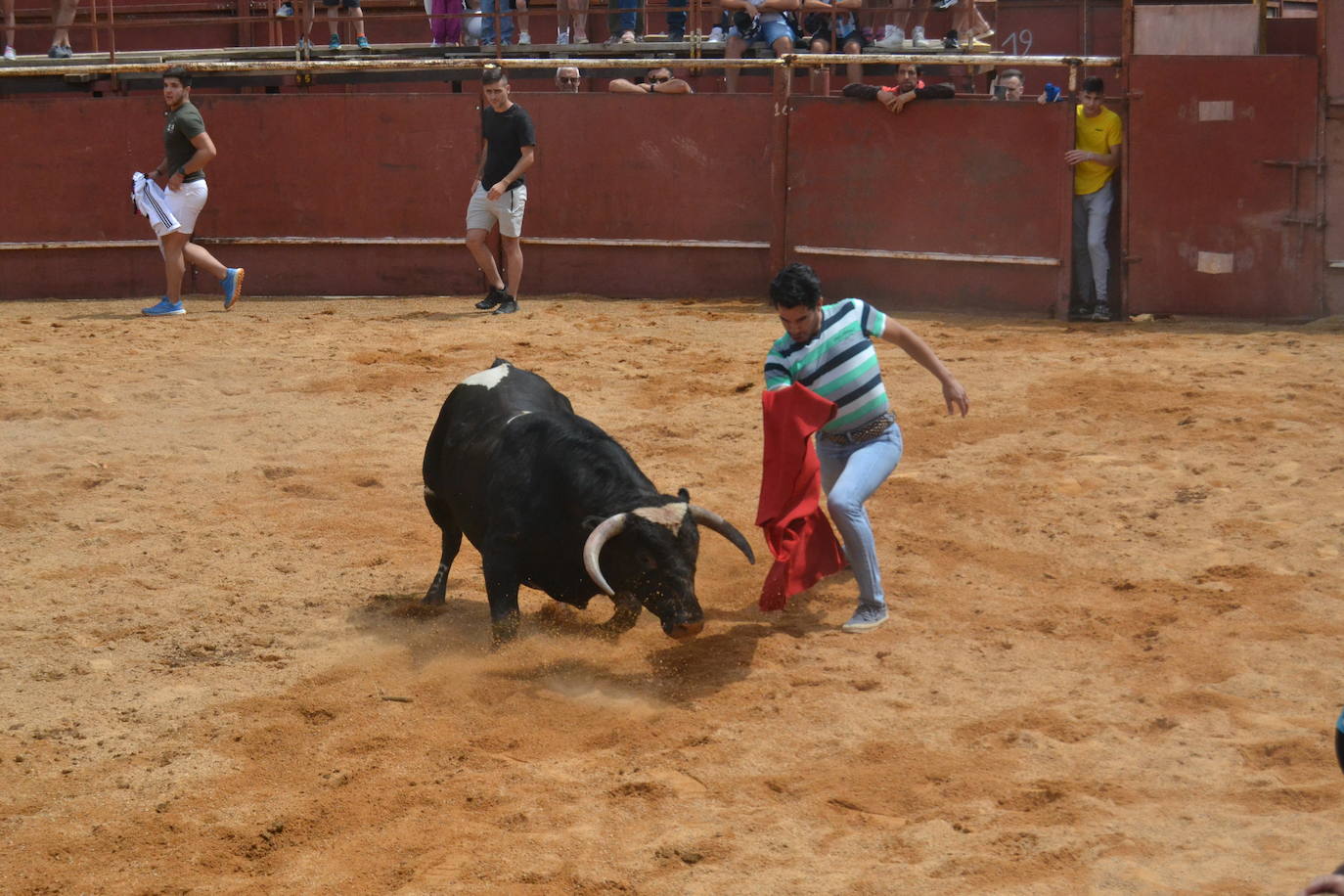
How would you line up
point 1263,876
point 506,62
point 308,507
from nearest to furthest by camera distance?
point 1263,876
point 308,507
point 506,62

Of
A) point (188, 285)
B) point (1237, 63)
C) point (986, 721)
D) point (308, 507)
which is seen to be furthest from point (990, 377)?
point (188, 285)

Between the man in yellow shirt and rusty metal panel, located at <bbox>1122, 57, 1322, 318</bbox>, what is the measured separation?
6.0 inches

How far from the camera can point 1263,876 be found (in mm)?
3865

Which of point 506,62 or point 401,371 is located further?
point 506,62

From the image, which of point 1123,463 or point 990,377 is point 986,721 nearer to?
point 1123,463

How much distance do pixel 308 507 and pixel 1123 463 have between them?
4.06 meters

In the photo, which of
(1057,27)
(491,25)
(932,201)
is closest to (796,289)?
(932,201)

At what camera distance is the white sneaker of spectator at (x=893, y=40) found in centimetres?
1468

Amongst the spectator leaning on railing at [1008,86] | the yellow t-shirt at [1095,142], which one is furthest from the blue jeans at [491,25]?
the yellow t-shirt at [1095,142]

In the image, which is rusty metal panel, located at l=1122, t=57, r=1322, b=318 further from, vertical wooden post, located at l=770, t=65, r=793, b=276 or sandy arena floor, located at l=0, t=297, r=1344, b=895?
vertical wooden post, located at l=770, t=65, r=793, b=276

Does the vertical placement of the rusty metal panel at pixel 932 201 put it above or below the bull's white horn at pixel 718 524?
above

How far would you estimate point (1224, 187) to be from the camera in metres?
11.6

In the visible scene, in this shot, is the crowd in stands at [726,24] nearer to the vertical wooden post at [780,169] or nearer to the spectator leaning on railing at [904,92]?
the vertical wooden post at [780,169]

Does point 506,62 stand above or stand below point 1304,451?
above
